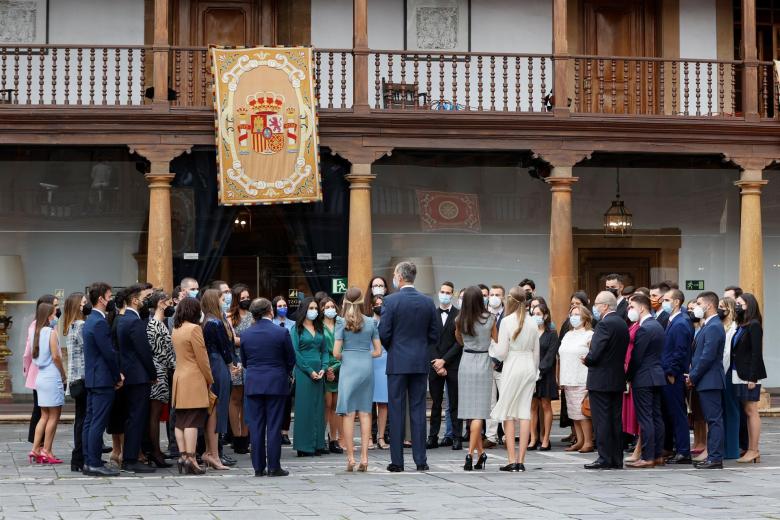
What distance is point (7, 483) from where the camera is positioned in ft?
40.4

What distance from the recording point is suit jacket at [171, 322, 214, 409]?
12859 millimetres

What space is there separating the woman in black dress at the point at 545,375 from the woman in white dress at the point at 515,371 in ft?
8.34

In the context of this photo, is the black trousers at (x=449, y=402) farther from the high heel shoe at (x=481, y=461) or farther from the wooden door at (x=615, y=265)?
the wooden door at (x=615, y=265)

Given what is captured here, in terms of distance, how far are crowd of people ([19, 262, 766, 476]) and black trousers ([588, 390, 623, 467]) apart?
0.02 meters

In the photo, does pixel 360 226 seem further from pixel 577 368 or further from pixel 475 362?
pixel 475 362

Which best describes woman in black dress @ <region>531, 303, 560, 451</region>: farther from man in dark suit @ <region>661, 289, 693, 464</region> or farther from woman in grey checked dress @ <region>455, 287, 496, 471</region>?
woman in grey checked dress @ <region>455, 287, 496, 471</region>

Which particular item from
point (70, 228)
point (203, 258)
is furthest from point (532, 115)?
point (70, 228)

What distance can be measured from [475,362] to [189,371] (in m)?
2.84

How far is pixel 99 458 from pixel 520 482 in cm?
414

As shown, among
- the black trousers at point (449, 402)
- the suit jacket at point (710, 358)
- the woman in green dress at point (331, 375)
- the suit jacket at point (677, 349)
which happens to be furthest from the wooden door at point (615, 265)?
the suit jacket at point (710, 358)

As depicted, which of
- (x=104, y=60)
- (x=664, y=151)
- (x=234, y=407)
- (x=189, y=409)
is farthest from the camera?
(x=664, y=151)

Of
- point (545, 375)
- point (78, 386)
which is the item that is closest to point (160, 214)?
point (545, 375)

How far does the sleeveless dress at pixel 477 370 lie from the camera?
13195 mm

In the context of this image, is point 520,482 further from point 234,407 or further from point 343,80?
point 343,80
